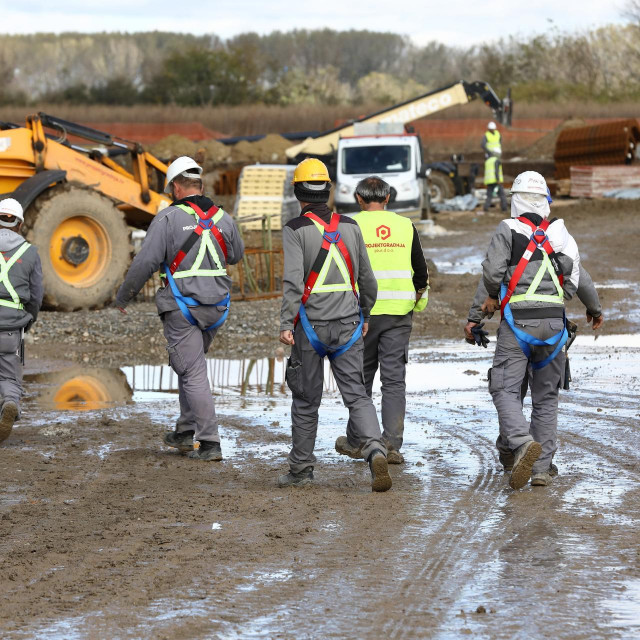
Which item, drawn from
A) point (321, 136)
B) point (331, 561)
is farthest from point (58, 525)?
point (321, 136)

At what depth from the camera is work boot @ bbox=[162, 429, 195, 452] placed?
325 inches

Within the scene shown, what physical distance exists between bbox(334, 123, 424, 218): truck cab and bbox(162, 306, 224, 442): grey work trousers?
17.3 meters

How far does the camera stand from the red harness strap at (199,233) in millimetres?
7844

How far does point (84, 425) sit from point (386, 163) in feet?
57.2

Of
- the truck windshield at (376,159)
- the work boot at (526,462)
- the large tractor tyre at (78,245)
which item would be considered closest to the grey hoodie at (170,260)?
the work boot at (526,462)

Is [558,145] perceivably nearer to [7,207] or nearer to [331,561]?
[7,207]

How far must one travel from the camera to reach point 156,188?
17766 millimetres

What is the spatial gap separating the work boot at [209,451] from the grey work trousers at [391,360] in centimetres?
112

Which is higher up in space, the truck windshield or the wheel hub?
the truck windshield

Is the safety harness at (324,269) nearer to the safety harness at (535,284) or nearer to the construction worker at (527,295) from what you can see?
the construction worker at (527,295)

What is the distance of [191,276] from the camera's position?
25.8ft

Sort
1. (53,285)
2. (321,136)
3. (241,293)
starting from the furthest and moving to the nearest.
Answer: (321,136) < (241,293) < (53,285)

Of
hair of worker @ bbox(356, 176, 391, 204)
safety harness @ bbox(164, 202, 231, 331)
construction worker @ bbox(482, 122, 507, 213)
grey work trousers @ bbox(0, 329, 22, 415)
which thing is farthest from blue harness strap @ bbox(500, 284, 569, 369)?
construction worker @ bbox(482, 122, 507, 213)

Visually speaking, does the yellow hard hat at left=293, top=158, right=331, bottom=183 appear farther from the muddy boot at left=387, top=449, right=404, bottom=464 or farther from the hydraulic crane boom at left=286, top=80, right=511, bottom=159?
the hydraulic crane boom at left=286, top=80, right=511, bottom=159
